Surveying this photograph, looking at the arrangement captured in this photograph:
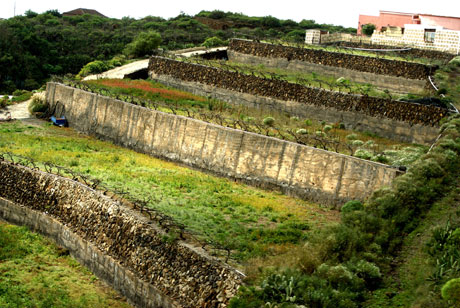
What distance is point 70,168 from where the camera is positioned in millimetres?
28500

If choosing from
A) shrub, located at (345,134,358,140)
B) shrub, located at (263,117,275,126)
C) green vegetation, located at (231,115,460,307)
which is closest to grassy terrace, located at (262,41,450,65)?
shrub, located at (345,134,358,140)

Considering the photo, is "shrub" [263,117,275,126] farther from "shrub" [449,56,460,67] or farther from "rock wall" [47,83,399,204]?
"shrub" [449,56,460,67]

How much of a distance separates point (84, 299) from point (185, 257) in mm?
3721

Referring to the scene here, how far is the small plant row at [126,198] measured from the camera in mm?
19656

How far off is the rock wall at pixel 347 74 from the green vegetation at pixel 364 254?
18.0 metres

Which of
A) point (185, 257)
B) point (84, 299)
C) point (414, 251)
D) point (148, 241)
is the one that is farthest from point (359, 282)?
point (84, 299)

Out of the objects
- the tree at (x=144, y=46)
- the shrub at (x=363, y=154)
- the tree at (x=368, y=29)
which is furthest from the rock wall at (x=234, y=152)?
the tree at (x=368, y=29)

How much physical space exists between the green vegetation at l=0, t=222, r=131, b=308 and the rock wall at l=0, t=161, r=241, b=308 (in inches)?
15.5

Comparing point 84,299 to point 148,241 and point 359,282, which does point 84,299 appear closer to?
point 148,241

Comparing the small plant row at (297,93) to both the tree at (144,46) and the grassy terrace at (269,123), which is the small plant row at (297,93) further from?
the tree at (144,46)

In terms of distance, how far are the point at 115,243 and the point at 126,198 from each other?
2347 mm

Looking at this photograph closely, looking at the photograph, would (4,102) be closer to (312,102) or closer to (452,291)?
(312,102)

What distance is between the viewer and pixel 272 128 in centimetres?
3105

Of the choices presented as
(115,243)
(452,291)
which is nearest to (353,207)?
(115,243)
